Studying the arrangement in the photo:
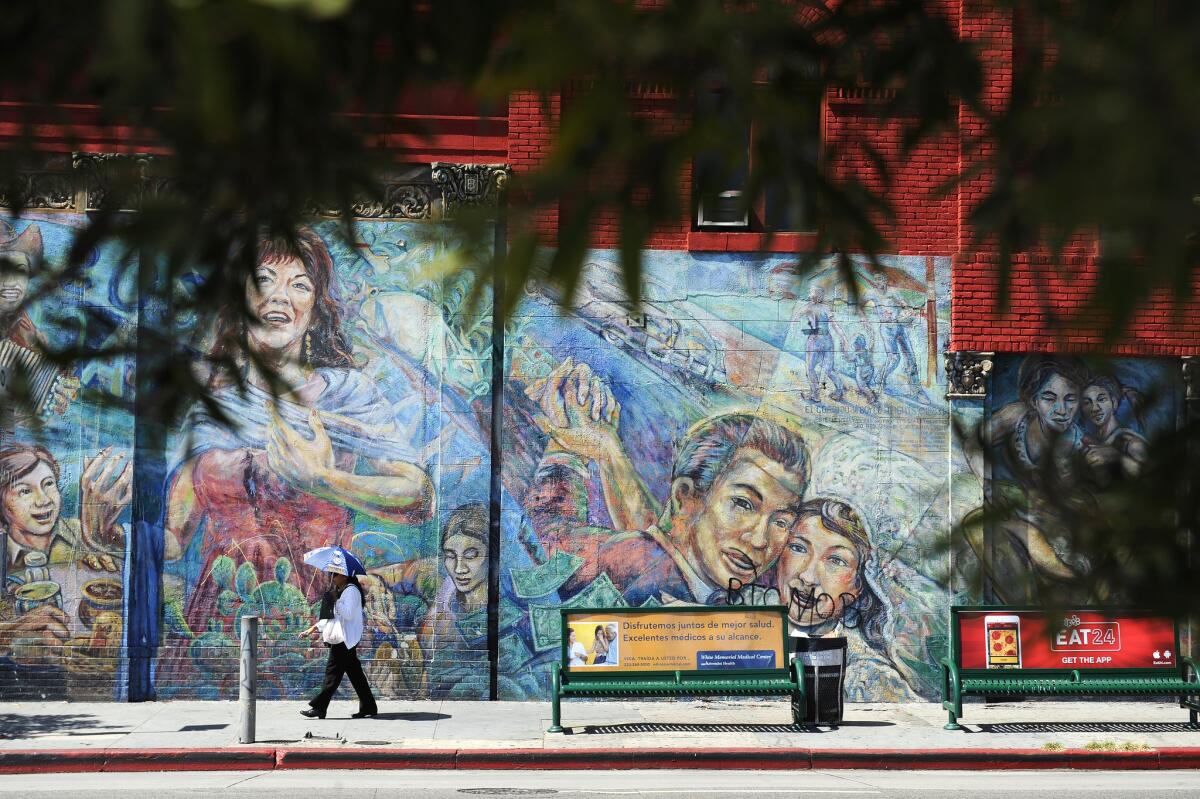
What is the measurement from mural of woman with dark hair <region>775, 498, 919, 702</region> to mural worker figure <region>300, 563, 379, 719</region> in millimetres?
4997

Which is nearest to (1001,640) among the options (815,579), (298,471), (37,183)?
(815,579)

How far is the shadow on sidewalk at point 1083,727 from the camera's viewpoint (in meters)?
15.2

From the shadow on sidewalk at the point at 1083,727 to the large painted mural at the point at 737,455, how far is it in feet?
5.33

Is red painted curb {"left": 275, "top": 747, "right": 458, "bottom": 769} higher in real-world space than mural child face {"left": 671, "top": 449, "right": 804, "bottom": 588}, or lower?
lower

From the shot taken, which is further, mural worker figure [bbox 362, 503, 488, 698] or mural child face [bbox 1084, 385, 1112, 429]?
mural child face [bbox 1084, 385, 1112, 429]

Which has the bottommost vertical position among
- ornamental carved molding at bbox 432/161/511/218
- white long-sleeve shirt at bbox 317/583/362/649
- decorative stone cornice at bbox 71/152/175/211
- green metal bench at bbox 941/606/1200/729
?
green metal bench at bbox 941/606/1200/729

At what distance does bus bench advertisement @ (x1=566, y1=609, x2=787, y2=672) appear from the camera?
15094 millimetres

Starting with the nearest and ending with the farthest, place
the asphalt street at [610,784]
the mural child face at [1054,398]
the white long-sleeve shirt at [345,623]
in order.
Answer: the asphalt street at [610,784] < the white long-sleeve shirt at [345,623] < the mural child face at [1054,398]

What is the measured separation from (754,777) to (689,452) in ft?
15.6

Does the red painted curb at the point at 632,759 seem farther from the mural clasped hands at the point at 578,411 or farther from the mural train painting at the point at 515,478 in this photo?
the mural clasped hands at the point at 578,411

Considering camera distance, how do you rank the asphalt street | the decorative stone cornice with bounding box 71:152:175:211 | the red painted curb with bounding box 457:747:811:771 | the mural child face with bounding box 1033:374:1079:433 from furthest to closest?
the mural child face with bounding box 1033:374:1079:433
the red painted curb with bounding box 457:747:811:771
the asphalt street
the decorative stone cornice with bounding box 71:152:175:211

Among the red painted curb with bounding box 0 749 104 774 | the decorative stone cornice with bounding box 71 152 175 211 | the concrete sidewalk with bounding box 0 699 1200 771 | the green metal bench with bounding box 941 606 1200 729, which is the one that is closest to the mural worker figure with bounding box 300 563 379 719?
the concrete sidewalk with bounding box 0 699 1200 771

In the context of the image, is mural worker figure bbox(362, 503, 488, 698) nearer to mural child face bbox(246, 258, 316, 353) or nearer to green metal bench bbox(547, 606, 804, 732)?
green metal bench bbox(547, 606, 804, 732)

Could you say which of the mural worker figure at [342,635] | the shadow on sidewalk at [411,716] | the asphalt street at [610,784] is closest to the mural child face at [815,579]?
the asphalt street at [610,784]
